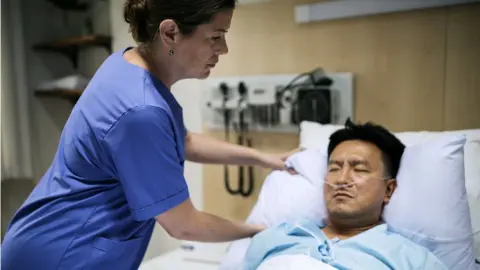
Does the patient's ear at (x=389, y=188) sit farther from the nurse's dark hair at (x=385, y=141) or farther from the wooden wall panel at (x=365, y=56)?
the wooden wall panel at (x=365, y=56)

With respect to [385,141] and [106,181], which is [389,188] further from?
[106,181]

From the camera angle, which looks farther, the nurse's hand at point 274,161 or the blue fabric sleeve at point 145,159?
the nurse's hand at point 274,161

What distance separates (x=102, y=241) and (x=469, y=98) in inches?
54.4

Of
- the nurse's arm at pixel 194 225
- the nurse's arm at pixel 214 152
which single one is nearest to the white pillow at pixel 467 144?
the nurse's arm at pixel 214 152

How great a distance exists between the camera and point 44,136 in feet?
9.25

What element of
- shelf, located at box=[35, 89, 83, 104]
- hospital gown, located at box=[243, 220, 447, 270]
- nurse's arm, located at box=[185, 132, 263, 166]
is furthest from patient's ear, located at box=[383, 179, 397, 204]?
shelf, located at box=[35, 89, 83, 104]

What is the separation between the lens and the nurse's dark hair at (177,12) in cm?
99

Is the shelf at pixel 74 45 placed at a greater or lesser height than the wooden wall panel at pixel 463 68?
greater

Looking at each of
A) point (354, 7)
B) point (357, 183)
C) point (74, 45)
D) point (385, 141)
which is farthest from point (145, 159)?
point (74, 45)

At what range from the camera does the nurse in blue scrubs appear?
38.3 inches

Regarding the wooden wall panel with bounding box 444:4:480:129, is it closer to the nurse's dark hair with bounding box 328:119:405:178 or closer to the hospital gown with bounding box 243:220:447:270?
the nurse's dark hair with bounding box 328:119:405:178

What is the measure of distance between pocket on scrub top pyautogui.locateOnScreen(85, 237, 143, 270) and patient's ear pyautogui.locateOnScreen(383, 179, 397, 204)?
0.83m

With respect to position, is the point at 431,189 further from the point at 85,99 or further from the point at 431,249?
the point at 85,99

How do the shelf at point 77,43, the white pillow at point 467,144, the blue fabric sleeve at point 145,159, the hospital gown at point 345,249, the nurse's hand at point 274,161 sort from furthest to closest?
the shelf at point 77,43, the nurse's hand at point 274,161, the white pillow at point 467,144, the hospital gown at point 345,249, the blue fabric sleeve at point 145,159
